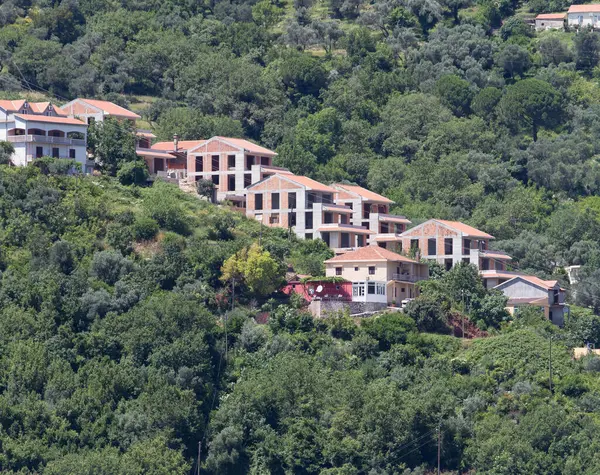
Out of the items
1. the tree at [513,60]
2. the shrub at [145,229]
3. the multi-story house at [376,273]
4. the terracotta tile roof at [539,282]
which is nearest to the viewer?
the multi-story house at [376,273]

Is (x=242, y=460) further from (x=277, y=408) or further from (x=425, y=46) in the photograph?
(x=425, y=46)

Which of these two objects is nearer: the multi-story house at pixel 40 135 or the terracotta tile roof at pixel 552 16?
the multi-story house at pixel 40 135

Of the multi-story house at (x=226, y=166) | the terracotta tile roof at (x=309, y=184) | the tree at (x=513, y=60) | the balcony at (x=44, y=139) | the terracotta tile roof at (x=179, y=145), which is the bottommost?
the terracotta tile roof at (x=309, y=184)

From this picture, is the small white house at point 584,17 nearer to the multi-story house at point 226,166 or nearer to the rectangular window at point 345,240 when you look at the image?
the multi-story house at point 226,166

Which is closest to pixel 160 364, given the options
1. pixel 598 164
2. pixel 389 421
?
pixel 389 421

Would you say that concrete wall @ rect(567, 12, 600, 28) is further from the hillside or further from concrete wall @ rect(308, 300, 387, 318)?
concrete wall @ rect(308, 300, 387, 318)

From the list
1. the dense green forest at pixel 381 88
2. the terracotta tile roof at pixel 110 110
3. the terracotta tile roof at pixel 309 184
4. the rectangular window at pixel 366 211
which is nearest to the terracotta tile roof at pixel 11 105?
the terracotta tile roof at pixel 110 110
